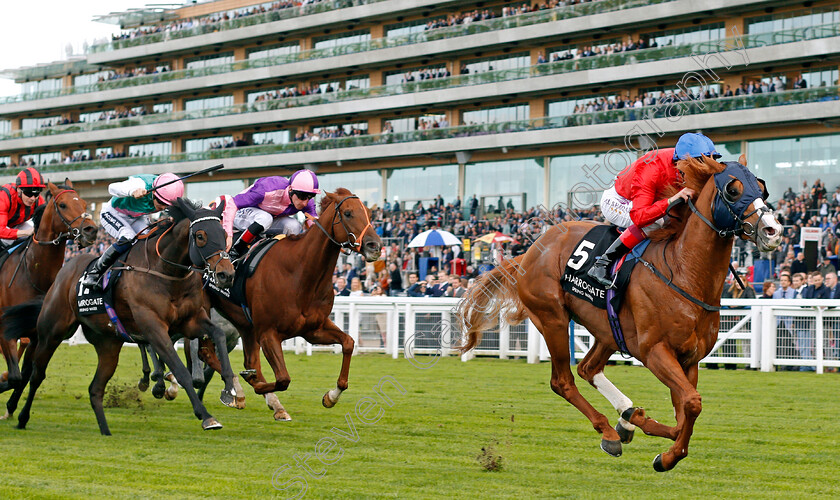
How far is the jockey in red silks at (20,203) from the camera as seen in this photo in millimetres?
8664

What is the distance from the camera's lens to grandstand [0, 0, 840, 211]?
28.3 m

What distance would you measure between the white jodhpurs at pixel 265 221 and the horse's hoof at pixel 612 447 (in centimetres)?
359

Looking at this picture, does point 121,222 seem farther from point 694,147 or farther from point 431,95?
point 431,95

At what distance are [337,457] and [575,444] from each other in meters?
1.64

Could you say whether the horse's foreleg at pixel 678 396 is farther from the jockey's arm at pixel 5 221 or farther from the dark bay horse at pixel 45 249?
the jockey's arm at pixel 5 221

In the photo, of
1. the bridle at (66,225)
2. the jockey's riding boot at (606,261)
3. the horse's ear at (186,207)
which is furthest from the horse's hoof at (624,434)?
the bridle at (66,225)

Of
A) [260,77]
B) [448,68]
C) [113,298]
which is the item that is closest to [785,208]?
[113,298]

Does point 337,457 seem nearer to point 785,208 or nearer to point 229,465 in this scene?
point 229,465

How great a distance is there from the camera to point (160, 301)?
22.4 feet

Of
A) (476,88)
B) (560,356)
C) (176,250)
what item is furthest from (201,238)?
(476,88)

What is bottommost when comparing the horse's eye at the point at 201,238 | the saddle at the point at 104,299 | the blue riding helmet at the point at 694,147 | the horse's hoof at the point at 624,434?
the horse's hoof at the point at 624,434

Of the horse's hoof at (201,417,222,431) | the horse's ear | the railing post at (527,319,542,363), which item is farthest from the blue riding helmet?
the railing post at (527,319,542,363)

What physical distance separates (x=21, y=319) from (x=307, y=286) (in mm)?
2495

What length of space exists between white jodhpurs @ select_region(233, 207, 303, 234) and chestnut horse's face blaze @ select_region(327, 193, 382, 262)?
961 millimetres
